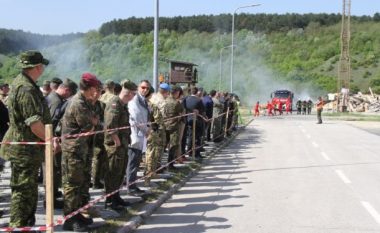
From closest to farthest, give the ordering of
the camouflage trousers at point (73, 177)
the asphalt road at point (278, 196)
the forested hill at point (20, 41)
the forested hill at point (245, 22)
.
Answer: the camouflage trousers at point (73, 177)
the asphalt road at point (278, 196)
the forested hill at point (20, 41)
the forested hill at point (245, 22)

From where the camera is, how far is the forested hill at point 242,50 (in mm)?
93312

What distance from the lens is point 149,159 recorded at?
10.2m

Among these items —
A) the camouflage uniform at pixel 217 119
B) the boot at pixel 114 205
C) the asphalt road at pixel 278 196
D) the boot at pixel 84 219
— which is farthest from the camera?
the camouflage uniform at pixel 217 119

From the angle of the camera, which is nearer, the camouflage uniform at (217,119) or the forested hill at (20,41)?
the camouflage uniform at (217,119)

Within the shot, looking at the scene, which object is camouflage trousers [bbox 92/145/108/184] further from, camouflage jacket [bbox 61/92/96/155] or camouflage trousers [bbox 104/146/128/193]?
camouflage jacket [bbox 61/92/96/155]

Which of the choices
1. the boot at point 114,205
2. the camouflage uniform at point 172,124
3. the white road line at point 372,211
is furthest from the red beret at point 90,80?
the camouflage uniform at point 172,124

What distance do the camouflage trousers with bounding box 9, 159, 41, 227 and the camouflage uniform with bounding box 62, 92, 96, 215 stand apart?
79 cm

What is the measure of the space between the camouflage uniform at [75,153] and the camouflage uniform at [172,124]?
5.50 m

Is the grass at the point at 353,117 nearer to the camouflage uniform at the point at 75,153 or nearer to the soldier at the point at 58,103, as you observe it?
the soldier at the point at 58,103

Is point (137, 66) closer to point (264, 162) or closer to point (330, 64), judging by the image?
point (330, 64)

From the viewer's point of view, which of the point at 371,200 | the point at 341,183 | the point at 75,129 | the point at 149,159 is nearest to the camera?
the point at 75,129

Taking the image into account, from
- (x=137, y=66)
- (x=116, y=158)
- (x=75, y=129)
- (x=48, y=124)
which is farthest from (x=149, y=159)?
(x=137, y=66)

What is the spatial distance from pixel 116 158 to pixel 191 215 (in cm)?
138

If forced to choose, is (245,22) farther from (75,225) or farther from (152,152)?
(75,225)
